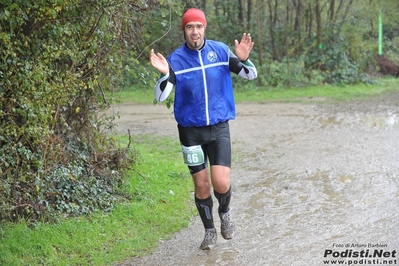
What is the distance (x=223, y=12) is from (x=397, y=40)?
8.17m

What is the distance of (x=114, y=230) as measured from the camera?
634cm

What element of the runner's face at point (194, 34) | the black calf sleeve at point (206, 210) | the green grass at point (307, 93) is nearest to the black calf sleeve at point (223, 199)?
the black calf sleeve at point (206, 210)

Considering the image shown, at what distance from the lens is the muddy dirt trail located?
5613 mm

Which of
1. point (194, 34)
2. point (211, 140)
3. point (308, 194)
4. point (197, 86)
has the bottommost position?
point (308, 194)

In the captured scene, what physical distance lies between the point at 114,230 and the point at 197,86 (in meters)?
1.89

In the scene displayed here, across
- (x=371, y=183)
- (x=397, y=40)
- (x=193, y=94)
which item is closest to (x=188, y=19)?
(x=193, y=94)

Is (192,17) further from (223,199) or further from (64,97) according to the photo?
(223,199)

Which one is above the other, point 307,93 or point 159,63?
point 159,63

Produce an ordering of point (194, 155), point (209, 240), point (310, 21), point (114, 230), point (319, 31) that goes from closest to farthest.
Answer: point (194, 155), point (209, 240), point (114, 230), point (319, 31), point (310, 21)

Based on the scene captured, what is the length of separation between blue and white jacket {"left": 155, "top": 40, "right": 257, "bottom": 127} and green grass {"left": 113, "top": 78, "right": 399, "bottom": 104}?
1213 cm

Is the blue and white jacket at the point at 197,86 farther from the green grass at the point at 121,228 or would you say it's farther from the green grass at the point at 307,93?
the green grass at the point at 307,93

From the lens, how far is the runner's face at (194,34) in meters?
5.62

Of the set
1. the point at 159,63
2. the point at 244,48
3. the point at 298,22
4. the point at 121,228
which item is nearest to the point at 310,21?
the point at 298,22

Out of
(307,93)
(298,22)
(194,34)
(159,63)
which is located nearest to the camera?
(159,63)
